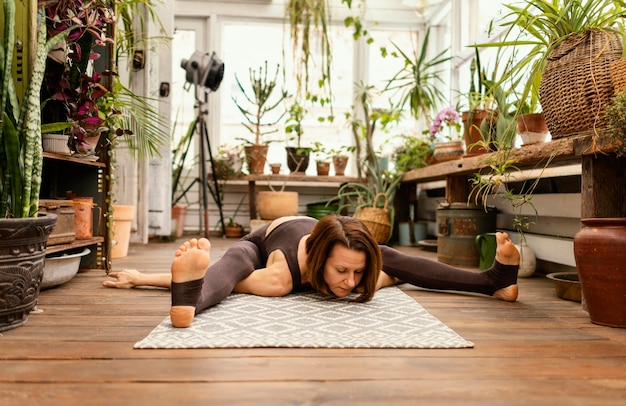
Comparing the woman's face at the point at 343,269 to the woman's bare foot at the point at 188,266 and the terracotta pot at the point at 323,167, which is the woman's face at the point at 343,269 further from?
the terracotta pot at the point at 323,167

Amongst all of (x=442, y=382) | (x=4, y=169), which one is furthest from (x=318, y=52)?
(x=442, y=382)

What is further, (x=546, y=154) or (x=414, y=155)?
(x=414, y=155)

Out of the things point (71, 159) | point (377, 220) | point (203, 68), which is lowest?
point (377, 220)

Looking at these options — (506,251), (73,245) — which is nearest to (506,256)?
(506,251)

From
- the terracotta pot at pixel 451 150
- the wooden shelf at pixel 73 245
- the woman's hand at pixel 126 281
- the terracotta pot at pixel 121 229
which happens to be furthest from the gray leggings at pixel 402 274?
the terracotta pot at pixel 451 150

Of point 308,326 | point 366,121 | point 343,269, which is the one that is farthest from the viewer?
point 366,121

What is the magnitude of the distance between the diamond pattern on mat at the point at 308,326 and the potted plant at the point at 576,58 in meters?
0.90

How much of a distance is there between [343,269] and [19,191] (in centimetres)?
107

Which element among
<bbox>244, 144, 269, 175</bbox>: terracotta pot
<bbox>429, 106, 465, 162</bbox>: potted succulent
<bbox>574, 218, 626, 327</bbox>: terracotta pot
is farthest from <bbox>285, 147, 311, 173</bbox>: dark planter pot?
<bbox>574, 218, 626, 327</bbox>: terracotta pot

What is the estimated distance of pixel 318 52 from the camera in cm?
571

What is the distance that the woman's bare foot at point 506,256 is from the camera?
6.72 feet

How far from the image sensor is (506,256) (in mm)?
2072

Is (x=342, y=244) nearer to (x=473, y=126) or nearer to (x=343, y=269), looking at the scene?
(x=343, y=269)

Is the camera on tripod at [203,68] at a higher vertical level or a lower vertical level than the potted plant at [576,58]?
higher
